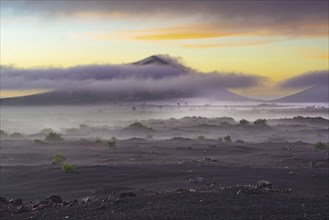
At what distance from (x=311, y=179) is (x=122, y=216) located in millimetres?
9869

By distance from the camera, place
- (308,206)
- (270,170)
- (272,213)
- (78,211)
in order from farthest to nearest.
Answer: (270,170), (78,211), (308,206), (272,213)

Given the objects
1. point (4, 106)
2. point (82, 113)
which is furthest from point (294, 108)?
point (4, 106)

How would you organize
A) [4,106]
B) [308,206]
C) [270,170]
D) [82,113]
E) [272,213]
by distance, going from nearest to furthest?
[272,213]
[308,206]
[270,170]
[82,113]
[4,106]

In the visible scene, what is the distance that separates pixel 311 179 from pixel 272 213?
29.1 feet

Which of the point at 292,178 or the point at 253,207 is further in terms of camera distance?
the point at 292,178

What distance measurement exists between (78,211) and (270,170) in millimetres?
10833

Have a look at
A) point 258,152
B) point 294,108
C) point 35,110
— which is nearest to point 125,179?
point 258,152

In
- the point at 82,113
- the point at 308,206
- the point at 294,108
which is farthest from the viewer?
the point at 82,113

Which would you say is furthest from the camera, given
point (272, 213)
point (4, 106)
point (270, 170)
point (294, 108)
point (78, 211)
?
point (4, 106)

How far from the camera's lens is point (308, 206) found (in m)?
12.1

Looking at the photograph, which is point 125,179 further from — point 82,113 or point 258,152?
point 82,113

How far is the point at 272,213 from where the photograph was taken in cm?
1126

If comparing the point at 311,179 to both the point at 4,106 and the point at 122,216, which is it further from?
the point at 4,106

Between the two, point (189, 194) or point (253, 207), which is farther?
point (189, 194)
